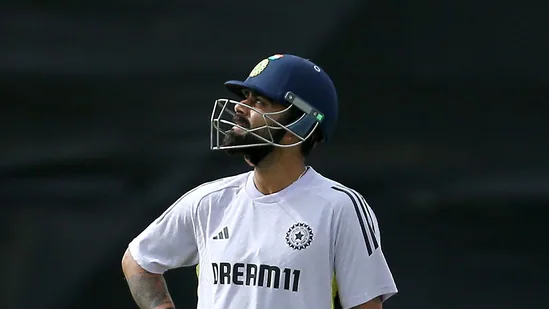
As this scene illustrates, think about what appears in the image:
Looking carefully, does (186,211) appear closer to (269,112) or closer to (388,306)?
(269,112)

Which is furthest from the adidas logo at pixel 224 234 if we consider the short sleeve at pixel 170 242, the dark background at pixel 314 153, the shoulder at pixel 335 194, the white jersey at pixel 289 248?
the dark background at pixel 314 153

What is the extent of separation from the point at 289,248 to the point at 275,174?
0.71ft

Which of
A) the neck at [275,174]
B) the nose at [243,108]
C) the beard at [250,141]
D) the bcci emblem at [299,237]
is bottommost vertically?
the bcci emblem at [299,237]

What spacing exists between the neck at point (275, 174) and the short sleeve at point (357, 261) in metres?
0.17

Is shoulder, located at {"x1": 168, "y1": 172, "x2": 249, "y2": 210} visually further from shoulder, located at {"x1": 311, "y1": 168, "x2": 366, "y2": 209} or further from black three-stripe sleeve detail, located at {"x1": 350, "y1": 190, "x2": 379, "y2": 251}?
black three-stripe sleeve detail, located at {"x1": 350, "y1": 190, "x2": 379, "y2": 251}

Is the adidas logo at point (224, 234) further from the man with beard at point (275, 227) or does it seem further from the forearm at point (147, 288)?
the forearm at point (147, 288)

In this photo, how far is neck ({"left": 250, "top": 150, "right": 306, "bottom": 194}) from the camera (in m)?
2.61

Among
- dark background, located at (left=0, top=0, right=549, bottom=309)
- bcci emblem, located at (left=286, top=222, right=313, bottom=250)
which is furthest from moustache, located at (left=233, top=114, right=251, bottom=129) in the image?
dark background, located at (left=0, top=0, right=549, bottom=309)

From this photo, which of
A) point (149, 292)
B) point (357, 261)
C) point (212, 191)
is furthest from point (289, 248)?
point (149, 292)

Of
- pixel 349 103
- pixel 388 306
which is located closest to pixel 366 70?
pixel 349 103

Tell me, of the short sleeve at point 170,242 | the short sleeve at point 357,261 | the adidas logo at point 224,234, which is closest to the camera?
the short sleeve at point 357,261

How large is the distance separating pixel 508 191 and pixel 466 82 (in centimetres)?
36

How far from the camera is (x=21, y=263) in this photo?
3.65 meters

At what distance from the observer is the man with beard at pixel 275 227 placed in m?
2.46
